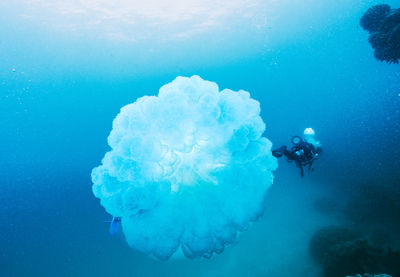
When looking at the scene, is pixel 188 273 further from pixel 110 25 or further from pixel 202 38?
pixel 202 38

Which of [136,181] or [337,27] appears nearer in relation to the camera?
[136,181]

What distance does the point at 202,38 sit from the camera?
20.1m

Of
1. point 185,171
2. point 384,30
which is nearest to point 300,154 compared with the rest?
point 185,171

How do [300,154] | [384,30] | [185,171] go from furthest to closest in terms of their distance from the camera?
[384,30], [300,154], [185,171]

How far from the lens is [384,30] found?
29.1 feet

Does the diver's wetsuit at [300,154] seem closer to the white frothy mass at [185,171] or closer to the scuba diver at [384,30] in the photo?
the white frothy mass at [185,171]

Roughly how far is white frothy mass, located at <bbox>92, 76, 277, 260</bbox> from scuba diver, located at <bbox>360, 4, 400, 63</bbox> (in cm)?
836

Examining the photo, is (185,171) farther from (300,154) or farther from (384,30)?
(384,30)

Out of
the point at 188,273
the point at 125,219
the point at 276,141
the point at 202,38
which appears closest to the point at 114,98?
the point at 202,38

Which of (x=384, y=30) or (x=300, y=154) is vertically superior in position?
(x=384, y=30)

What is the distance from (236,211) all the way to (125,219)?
1767 mm

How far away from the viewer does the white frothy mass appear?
3240 millimetres

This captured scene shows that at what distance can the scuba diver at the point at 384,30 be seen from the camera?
8.35 m

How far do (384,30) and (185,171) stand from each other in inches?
400
